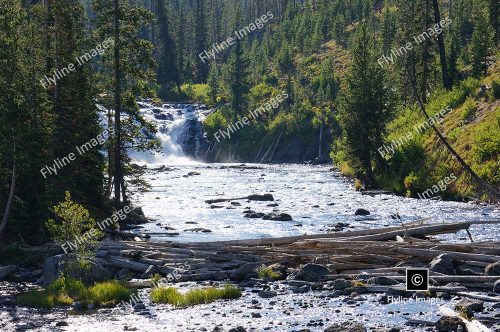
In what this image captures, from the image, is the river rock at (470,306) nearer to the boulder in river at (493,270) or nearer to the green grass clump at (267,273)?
the boulder in river at (493,270)

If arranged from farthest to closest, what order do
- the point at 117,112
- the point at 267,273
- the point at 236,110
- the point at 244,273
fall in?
the point at 236,110, the point at 117,112, the point at 244,273, the point at 267,273

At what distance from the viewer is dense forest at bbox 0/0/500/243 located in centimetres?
3216

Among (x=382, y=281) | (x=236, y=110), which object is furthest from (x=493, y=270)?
(x=236, y=110)

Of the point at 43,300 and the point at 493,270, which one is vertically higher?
the point at 493,270

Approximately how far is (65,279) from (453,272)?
47.0 ft

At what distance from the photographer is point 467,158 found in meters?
48.3

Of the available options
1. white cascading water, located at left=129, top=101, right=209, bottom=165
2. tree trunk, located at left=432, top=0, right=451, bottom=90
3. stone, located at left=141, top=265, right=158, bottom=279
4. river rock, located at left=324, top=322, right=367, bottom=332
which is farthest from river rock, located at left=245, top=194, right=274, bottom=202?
white cascading water, located at left=129, top=101, right=209, bottom=165

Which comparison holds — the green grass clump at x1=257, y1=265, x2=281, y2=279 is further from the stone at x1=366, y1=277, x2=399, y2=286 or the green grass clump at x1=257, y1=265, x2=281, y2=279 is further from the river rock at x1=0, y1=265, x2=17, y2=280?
the river rock at x1=0, y1=265, x2=17, y2=280

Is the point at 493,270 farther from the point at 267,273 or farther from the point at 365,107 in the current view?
the point at 365,107

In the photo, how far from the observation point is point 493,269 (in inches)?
868

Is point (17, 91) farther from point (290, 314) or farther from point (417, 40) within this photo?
point (417, 40)

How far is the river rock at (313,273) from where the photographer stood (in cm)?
2420

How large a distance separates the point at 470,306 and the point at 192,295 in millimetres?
9252

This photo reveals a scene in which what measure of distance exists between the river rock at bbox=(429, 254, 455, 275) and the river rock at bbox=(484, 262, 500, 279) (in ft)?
3.94
